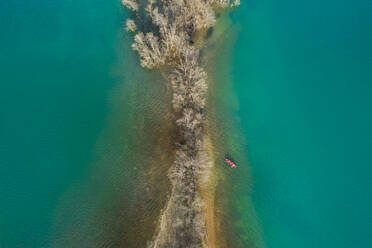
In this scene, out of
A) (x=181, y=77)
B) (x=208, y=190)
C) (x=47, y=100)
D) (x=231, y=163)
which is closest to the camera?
(x=208, y=190)

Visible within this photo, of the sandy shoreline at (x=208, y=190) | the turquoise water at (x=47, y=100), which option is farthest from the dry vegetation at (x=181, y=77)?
the turquoise water at (x=47, y=100)

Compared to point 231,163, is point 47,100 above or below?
above

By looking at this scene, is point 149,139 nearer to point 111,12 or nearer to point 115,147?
point 115,147

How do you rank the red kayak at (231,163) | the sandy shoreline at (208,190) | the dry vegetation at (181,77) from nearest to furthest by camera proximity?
1. the dry vegetation at (181,77)
2. the sandy shoreline at (208,190)
3. the red kayak at (231,163)

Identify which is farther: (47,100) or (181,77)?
(47,100)

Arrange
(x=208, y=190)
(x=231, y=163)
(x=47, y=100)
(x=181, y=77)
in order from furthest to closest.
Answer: (x=47, y=100) < (x=181, y=77) < (x=231, y=163) < (x=208, y=190)

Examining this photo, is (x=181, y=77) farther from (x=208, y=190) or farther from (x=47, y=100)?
(x=47, y=100)

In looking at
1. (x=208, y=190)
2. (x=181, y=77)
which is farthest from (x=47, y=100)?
(x=208, y=190)

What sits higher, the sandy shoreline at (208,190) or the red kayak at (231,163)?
the red kayak at (231,163)

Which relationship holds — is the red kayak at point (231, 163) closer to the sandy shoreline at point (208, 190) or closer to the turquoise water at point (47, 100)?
the sandy shoreline at point (208, 190)
